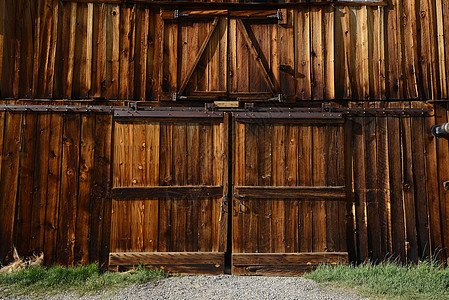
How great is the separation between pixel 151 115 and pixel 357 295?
383 centimetres

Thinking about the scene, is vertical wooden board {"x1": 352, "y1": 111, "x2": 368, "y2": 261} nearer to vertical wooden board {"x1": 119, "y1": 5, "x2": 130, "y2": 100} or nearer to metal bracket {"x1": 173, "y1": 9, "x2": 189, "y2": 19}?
metal bracket {"x1": 173, "y1": 9, "x2": 189, "y2": 19}

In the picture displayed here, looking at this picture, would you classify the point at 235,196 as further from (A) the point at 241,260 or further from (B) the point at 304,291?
(B) the point at 304,291

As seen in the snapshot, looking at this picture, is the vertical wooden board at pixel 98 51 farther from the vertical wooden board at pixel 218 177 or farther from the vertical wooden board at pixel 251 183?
the vertical wooden board at pixel 251 183

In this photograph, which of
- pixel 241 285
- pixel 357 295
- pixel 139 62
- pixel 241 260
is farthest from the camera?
pixel 139 62

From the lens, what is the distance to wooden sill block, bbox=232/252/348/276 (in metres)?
4.85

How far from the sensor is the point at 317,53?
5.27 metres

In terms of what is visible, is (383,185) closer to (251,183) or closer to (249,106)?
(251,183)

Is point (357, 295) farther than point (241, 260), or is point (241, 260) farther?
point (241, 260)

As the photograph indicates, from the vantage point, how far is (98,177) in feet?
16.3

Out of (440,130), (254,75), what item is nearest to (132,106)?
(254,75)

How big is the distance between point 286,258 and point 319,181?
4.29 ft

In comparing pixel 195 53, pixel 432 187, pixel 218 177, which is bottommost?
pixel 432 187

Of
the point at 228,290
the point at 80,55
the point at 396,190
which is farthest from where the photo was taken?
the point at 80,55

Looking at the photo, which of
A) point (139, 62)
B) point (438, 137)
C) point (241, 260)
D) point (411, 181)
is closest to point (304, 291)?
point (241, 260)
